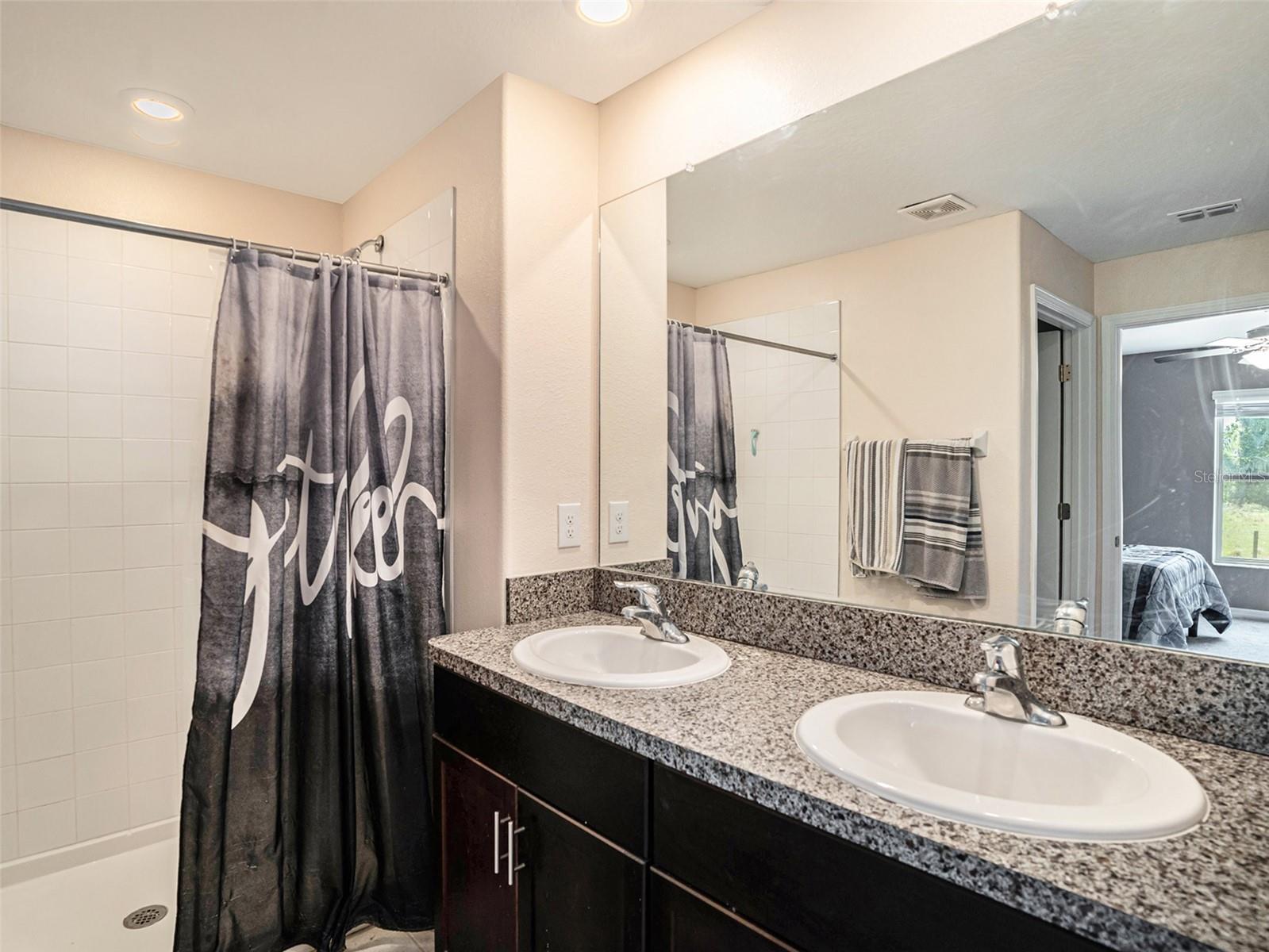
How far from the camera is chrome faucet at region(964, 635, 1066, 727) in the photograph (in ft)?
3.59

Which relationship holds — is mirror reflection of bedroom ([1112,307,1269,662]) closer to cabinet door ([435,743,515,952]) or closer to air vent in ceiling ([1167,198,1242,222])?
air vent in ceiling ([1167,198,1242,222])

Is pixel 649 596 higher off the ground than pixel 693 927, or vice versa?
pixel 649 596

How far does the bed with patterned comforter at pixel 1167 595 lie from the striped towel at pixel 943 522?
0.75 ft

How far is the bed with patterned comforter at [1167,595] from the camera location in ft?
3.54

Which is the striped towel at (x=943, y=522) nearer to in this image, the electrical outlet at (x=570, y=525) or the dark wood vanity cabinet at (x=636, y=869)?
the dark wood vanity cabinet at (x=636, y=869)

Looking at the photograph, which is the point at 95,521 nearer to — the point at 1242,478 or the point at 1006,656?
the point at 1006,656

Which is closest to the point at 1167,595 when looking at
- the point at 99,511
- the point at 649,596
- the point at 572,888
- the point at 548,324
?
the point at 649,596

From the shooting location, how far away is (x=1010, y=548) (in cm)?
129

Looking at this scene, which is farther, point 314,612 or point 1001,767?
point 314,612

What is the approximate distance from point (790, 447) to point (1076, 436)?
0.60m

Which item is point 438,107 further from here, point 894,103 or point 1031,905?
point 1031,905

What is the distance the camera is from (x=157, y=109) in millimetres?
2023

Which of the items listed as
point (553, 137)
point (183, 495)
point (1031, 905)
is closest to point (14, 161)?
point (183, 495)

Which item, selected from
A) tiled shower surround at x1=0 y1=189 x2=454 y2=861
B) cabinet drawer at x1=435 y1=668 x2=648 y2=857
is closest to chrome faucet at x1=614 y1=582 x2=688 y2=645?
cabinet drawer at x1=435 y1=668 x2=648 y2=857
